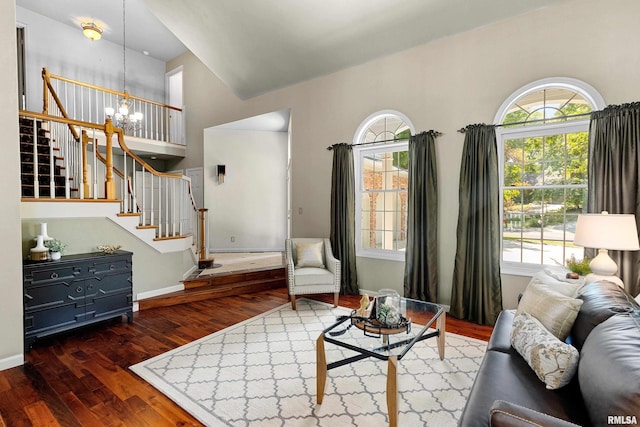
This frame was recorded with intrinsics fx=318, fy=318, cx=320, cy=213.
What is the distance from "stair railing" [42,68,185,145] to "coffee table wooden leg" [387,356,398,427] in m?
6.38

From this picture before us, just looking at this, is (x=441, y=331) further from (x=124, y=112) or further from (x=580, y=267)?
(x=124, y=112)

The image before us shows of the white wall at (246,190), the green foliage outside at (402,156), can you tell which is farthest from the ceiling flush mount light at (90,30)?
the green foliage outside at (402,156)

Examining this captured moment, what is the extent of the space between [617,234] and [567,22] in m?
2.28

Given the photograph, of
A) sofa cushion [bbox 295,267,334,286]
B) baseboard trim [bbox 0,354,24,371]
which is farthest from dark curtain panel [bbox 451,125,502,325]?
baseboard trim [bbox 0,354,24,371]

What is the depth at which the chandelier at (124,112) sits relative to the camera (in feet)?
19.5

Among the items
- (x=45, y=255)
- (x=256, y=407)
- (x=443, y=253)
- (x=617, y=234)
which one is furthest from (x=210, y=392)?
(x=617, y=234)

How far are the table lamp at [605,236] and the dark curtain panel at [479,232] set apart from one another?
3.06ft

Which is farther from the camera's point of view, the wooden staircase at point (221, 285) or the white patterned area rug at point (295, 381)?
the wooden staircase at point (221, 285)

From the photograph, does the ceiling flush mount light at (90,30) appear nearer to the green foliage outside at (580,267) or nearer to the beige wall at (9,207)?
the beige wall at (9,207)

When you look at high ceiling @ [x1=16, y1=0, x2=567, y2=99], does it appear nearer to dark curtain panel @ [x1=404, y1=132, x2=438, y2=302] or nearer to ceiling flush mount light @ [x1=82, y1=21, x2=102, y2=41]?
ceiling flush mount light @ [x1=82, y1=21, x2=102, y2=41]

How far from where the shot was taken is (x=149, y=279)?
4414mm

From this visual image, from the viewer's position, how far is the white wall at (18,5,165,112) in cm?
626

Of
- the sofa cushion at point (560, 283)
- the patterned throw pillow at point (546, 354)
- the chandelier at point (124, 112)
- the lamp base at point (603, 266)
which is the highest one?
the chandelier at point (124, 112)

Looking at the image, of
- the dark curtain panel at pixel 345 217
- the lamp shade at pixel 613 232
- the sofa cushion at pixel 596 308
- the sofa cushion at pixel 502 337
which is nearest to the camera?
the sofa cushion at pixel 596 308
